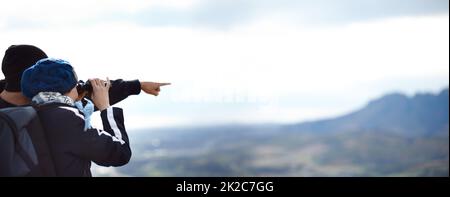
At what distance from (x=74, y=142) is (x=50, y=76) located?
0.61 metres

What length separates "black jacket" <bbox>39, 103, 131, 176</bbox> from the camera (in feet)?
21.9

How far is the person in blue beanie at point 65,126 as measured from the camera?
6.66 m

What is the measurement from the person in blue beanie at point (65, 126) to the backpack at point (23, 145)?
0.29ft

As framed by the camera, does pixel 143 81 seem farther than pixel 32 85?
Yes

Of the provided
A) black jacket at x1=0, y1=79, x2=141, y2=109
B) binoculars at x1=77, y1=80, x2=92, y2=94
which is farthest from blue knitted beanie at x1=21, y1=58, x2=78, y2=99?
black jacket at x1=0, y1=79, x2=141, y2=109

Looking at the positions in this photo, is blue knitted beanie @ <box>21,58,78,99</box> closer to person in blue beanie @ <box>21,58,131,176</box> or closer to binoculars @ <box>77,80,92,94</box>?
person in blue beanie @ <box>21,58,131,176</box>

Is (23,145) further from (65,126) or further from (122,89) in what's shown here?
(122,89)

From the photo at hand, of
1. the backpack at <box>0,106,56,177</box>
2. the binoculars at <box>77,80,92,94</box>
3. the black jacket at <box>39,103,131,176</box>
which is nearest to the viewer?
the backpack at <box>0,106,56,177</box>

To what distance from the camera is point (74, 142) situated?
671cm

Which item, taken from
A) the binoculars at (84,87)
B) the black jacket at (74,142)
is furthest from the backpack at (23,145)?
the binoculars at (84,87)
